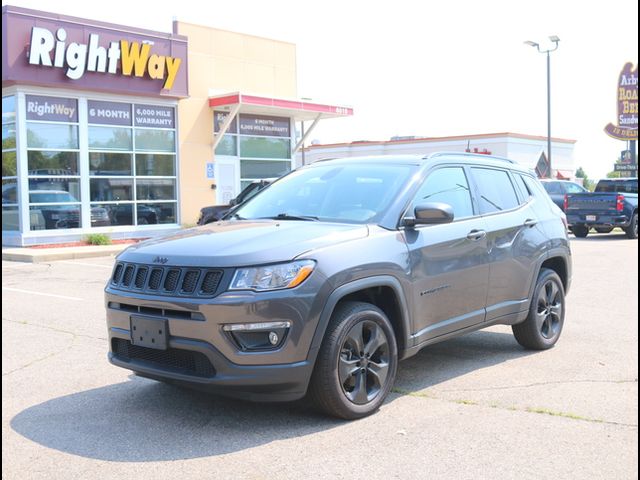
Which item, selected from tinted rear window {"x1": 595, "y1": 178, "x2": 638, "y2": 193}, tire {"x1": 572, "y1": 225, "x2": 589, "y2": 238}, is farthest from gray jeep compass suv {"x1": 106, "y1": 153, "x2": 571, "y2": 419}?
tinted rear window {"x1": 595, "y1": 178, "x2": 638, "y2": 193}

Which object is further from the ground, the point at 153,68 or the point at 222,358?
the point at 153,68

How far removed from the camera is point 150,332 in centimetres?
466

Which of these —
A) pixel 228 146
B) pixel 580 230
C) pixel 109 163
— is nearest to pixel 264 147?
pixel 228 146

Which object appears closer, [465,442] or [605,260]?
[465,442]

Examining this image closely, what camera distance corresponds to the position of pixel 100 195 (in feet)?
68.1

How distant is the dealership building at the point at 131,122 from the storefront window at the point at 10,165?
0.11ft

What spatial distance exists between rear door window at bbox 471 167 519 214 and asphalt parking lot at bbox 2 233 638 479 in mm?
1362

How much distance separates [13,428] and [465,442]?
2.90 meters

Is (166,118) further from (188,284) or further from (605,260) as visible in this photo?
(188,284)

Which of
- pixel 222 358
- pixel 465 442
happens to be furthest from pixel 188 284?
pixel 465 442

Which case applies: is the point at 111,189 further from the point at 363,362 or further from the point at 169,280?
the point at 363,362

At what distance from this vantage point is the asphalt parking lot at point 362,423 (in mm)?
4055

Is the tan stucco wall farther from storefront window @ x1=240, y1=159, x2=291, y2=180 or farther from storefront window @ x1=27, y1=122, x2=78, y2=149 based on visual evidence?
storefront window @ x1=27, y1=122, x2=78, y2=149

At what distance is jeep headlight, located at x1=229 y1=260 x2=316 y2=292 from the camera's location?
175 inches
